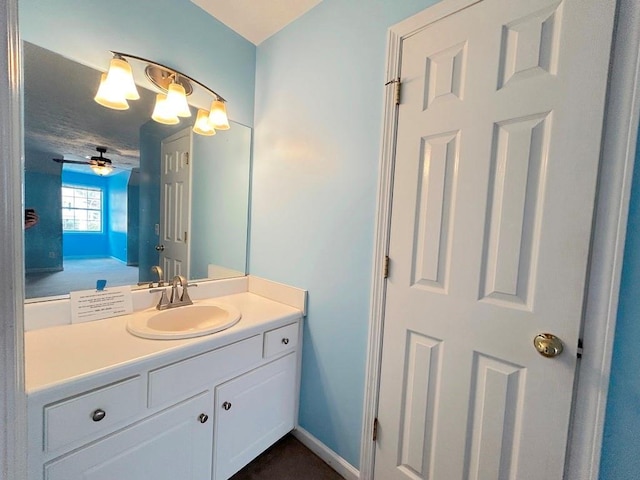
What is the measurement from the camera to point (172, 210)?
151 cm

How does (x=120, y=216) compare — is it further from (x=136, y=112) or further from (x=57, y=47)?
(x=57, y=47)

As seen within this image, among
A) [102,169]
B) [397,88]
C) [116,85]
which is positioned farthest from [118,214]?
[397,88]

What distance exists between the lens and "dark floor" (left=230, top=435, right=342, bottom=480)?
1.31 meters

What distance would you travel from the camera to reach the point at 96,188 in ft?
4.09

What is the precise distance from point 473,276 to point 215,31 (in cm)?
191

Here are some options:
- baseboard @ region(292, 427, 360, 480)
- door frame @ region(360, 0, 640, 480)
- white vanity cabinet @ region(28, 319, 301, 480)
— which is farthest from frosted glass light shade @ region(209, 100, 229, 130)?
baseboard @ region(292, 427, 360, 480)

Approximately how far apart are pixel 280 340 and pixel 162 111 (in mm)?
1348

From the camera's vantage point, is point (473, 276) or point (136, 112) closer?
point (473, 276)

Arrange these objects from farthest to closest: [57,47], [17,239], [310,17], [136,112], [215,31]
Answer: [215,31]
[310,17]
[136,112]
[57,47]
[17,239]

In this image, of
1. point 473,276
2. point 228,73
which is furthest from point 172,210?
point 473,276

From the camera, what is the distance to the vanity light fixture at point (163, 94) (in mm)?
1146

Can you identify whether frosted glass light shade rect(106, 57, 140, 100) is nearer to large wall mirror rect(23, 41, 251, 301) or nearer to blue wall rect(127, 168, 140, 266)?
large wall mirror rect(23, 41, 251, 301)

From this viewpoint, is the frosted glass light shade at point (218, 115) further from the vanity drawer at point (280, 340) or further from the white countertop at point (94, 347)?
the vanity drawer at point (280, 340)

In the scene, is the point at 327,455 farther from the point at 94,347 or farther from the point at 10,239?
the point at 10,239
